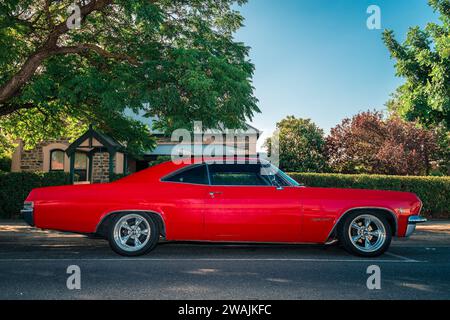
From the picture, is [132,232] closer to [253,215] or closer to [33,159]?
[253,215]

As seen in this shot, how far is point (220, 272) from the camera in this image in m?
5.47

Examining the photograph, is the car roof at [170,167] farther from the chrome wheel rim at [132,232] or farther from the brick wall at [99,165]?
the brick wall at [99,165]

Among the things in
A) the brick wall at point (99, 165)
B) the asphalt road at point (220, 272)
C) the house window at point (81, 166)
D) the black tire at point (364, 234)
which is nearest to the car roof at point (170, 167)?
the asphalt road at point (220, 272)

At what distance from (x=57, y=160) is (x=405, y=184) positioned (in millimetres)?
19255

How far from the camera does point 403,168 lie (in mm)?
23438

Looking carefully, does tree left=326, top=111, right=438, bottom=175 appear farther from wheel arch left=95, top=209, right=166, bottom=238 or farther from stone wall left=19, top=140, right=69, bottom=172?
wheel arch left=95, top=209, right=166, bottom=238

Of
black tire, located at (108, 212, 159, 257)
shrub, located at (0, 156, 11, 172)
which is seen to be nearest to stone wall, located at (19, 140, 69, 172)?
shrub, located at (0, 156, 11, 172)

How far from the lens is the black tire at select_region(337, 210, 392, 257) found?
6480mm

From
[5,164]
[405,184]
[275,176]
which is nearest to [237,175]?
[275,176]

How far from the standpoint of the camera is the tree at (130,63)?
10391 millimetres
